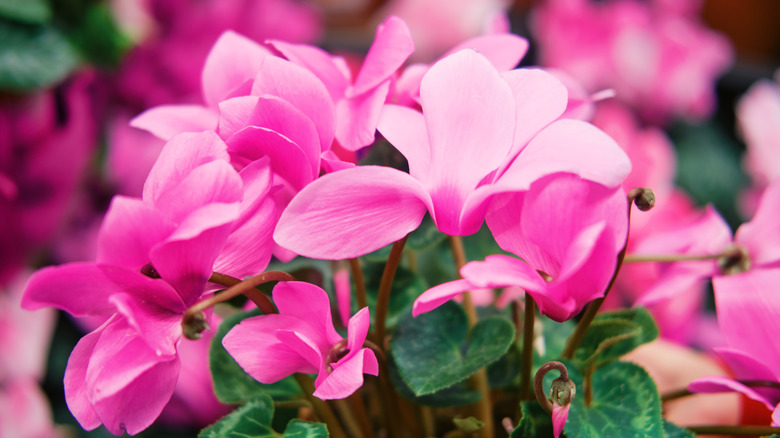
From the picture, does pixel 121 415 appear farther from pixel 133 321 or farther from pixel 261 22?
pixel 261 22

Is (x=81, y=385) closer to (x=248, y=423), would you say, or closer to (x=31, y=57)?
(x=248, y=423)

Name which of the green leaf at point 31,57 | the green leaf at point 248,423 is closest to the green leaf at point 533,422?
the green leaf at point 248,423

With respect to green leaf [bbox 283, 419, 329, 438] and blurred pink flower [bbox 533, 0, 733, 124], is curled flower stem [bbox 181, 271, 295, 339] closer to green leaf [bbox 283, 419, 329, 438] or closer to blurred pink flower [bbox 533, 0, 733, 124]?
green leaf [bbox 283, 419, 329, 438]

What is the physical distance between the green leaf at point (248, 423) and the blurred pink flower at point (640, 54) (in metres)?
0.84

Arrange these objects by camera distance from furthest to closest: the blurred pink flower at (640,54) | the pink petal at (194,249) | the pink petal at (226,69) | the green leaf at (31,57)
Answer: the blurred pink flower at (640,54)
the green leaf at (31,57)
the pink petal at (226,69)
the pink petal at (194,249)

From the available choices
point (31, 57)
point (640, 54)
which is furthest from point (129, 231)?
point (640, 54)

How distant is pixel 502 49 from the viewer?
28 centimetres

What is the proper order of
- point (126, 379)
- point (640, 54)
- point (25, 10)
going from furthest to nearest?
point (640, 54) → point (25, 10) → point (126, 379)

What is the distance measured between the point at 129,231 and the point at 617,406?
0.21 meters

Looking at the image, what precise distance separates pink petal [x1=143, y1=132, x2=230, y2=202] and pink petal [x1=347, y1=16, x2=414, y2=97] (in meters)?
0.06

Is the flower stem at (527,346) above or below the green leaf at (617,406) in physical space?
above

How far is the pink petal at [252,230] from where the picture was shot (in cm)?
22

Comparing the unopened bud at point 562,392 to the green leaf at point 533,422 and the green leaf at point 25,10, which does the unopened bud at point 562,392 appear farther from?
the green leaf at point 25,10

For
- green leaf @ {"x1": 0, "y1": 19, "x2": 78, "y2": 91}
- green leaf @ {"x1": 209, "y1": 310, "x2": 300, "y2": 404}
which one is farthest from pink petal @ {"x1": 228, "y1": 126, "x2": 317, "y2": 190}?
green leaf @ {"x1": 0, "y1": 19, "x2": 78, "y2": 91}
